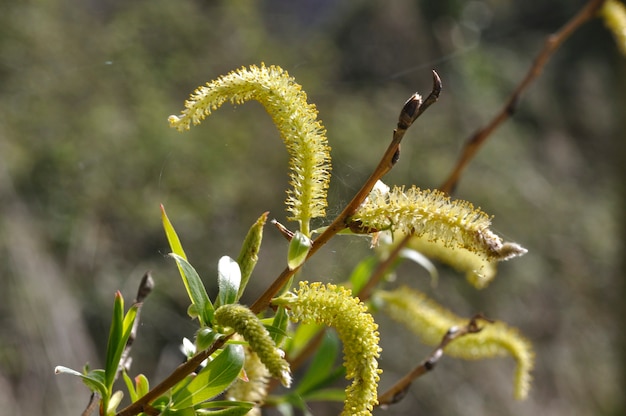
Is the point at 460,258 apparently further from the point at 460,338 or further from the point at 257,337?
the point at 257,337

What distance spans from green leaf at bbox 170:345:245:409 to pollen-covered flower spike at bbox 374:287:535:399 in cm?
38

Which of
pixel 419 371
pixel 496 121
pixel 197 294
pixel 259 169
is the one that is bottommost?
pixel 197 294

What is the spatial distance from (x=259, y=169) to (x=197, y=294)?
2873mm

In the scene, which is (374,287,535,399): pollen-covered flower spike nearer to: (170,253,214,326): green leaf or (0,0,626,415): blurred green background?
(170,253,214,326): green leaf

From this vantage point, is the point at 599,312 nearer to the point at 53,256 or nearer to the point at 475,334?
the point at 53,256

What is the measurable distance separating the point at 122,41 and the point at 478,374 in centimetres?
250

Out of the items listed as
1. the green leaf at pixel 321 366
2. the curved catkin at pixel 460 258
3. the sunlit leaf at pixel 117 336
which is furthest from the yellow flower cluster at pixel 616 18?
the sunlit leaf at pixel 117 336

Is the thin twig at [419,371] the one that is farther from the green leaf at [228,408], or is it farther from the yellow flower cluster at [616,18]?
the yellow flower cluster at [616,18]

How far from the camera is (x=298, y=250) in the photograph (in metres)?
0.52

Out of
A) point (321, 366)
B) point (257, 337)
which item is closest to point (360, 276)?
point (321, 366)

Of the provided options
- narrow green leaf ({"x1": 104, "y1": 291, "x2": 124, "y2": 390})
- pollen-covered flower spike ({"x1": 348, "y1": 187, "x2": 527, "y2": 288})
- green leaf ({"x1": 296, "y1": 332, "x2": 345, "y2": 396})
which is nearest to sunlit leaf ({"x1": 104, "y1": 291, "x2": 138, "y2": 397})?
narrow green leaf ({"x1": 104, "y1": 291, "x2": 124, "y2": 390})

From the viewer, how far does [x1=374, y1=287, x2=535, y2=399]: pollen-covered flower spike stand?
0.84m

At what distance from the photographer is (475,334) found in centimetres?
86

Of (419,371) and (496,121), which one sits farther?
(496,121)
